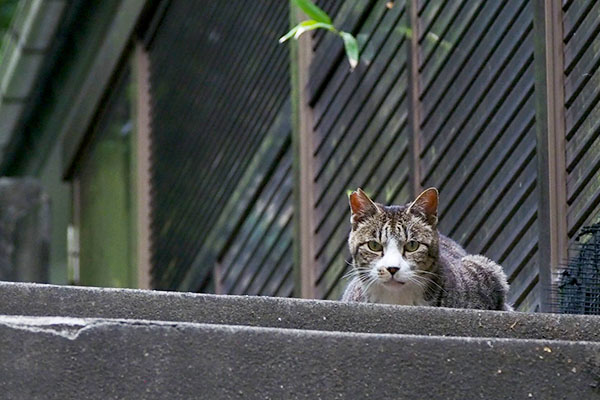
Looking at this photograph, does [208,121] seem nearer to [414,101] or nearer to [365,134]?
[365,134]

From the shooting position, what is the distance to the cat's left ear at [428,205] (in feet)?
14.6

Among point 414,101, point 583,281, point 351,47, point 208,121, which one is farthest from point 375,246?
point 208,121

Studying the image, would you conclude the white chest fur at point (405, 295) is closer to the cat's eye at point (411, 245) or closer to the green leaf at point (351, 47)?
the cat's eye at point (411, 245)

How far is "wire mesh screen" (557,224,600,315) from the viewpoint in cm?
392

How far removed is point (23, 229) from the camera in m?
9.09

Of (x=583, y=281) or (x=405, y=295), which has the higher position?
(x=583, y=281)

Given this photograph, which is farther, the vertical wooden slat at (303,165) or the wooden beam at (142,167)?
the wooden beam at (142,167)

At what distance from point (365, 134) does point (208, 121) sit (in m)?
2.04

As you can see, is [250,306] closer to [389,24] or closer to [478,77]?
[478,77]

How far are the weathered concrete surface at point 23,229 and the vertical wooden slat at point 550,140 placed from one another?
16.8 ft

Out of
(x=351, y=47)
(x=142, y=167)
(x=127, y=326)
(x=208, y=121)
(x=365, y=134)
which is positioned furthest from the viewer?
(x=142, y=167)

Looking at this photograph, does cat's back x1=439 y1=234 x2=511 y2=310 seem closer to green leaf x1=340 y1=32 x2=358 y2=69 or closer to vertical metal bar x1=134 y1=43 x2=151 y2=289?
green leaf x1=340 y1=32 x2=358 y2=69

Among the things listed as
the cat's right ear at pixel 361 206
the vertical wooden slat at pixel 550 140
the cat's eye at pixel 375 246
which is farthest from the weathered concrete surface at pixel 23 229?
the vertical wooden slat at pixel 550 140

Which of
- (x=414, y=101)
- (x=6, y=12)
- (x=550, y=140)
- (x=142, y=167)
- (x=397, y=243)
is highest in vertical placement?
(x=550, y=140)
